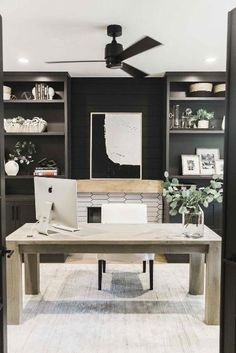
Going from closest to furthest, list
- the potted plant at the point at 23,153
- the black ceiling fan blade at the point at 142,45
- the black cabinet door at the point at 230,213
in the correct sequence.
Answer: the black cabinet door at the point at 230,213 < the black ceiling fan blade at the point at 142,45 < the potted plant at the point at 23,153

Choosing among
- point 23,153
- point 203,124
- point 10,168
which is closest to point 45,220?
point 10,168

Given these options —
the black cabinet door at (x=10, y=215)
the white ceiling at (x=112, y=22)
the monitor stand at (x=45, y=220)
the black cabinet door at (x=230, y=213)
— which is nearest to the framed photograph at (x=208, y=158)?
the white ceiling at (x=112, y=22)

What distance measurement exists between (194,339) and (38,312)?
1.45 metres

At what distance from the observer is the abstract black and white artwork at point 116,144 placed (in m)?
5.16

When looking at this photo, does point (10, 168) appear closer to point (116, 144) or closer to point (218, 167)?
point (116, 144)

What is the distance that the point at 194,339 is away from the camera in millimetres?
2766

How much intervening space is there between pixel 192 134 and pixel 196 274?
7.45 feet

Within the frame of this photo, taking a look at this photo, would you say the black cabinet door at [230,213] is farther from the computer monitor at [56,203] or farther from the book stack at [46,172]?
the book stack at [46,172]

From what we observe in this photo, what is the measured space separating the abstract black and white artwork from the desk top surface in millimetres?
1817

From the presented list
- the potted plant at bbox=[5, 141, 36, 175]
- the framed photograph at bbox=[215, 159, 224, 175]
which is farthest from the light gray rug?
the potted plant at bbox=[5, 141, 36, 175]

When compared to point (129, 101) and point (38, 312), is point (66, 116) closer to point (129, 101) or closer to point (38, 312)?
point (129, 101)

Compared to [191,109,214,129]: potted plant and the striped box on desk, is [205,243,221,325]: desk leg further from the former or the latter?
[191,109,214,129]: potted plant

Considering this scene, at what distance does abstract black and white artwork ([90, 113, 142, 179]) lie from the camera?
5156mm

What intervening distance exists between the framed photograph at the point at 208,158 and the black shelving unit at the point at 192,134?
8cm
